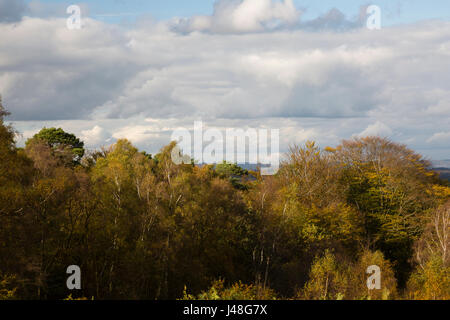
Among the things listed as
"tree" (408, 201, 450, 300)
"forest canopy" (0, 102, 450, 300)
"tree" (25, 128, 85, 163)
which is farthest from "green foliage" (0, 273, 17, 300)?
"tree" (25, 128, 85, 163)

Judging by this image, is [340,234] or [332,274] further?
[340,234]

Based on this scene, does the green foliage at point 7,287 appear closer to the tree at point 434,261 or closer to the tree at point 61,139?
the tree at point 434,261

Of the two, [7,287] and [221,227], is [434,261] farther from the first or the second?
[7,287]

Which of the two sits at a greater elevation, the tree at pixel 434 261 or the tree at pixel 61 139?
the tree at pixel 61 139

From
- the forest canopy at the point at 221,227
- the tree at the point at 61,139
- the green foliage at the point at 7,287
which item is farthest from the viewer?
the tree at the point at 61,139

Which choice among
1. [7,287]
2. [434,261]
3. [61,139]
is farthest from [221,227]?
[61,139]

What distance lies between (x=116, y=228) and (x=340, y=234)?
30423mm

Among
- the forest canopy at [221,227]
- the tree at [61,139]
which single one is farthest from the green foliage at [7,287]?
the tree at [61,139]

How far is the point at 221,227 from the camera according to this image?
1977 inches

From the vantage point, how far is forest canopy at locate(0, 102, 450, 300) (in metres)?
30.8

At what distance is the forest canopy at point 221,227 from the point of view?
101 feet

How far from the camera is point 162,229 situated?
42.3m
